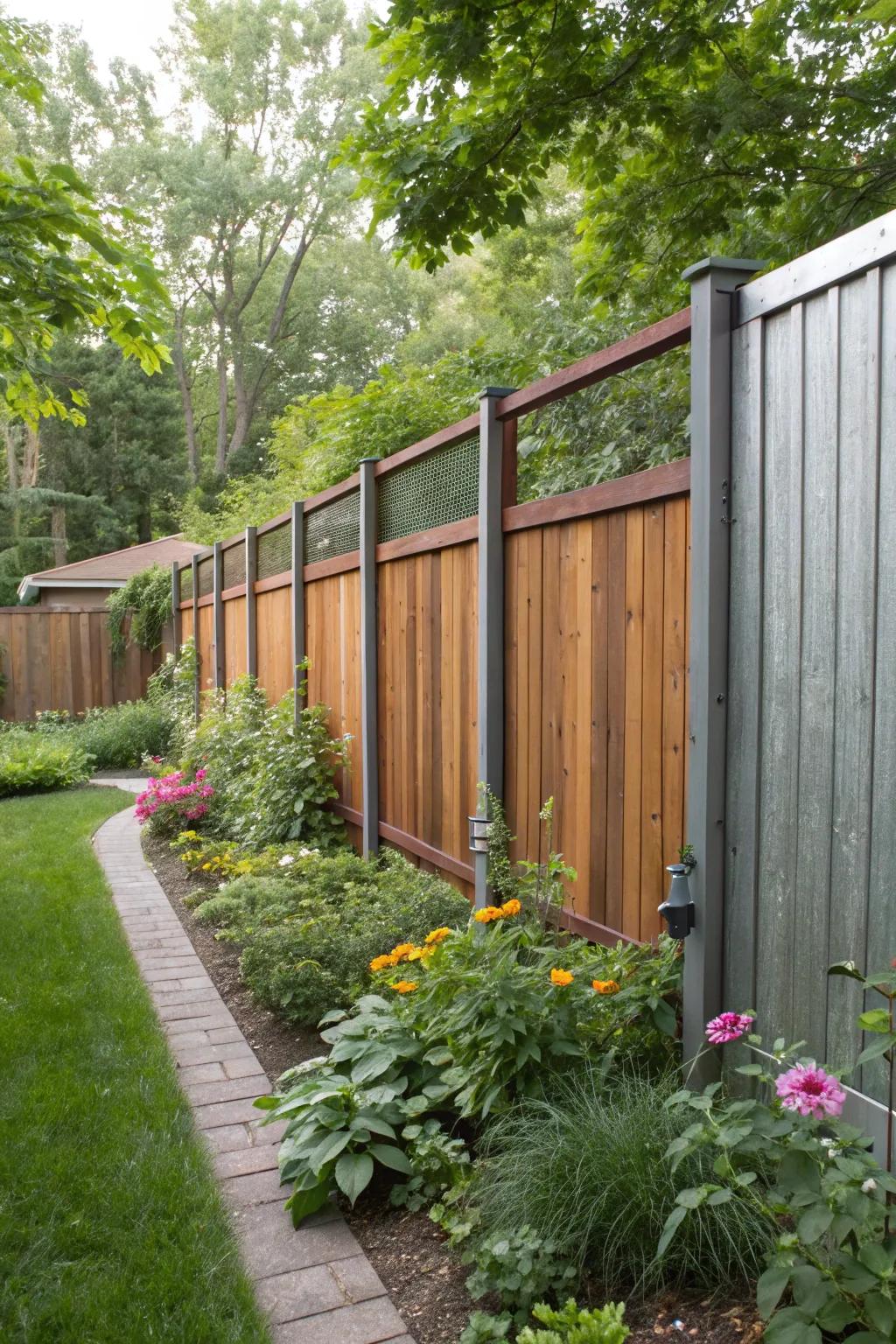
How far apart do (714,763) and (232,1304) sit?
1.57 m

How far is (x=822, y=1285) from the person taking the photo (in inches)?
63.6

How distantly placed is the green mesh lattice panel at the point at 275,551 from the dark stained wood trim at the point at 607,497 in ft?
12.1

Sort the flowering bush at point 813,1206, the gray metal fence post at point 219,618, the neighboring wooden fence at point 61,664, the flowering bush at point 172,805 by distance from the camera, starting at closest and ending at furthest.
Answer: the flowering bush at point 813,1206, the flowering bush at point 172,805, the gray metal fence post at point 219,618, the neighboring wooden fence at point 61,664

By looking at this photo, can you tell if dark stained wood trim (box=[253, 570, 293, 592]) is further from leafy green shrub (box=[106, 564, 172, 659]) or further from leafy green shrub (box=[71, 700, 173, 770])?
leafy green shrub (box=[106, 564, 172, 659])

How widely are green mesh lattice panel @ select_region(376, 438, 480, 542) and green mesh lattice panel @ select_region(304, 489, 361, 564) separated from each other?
384 mm

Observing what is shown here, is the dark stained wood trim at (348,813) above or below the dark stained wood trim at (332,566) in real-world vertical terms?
below

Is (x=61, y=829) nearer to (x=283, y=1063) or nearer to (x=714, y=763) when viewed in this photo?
(x=283, y=1063)

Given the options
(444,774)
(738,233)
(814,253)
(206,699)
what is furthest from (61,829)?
(814,253)

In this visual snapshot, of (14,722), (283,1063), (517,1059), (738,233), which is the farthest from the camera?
(14,722)

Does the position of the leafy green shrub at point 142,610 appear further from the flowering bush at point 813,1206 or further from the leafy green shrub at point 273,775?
the flowering bush at point 813,1206

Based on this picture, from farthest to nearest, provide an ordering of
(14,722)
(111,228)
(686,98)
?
(14,722), (686,98), (111,228)

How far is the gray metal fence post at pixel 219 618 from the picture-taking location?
32.2 ft

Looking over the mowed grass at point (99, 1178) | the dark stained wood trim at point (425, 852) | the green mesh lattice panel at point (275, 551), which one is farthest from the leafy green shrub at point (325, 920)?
the green mesh lattice panel at point (275, 551)

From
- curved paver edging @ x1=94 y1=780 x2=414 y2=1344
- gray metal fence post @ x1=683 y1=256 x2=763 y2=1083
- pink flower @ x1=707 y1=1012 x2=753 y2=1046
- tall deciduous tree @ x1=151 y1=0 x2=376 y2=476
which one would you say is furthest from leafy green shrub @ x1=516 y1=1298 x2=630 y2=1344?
tall deciduous tree @ x1=151 y1=0 x2=376 y2=476
